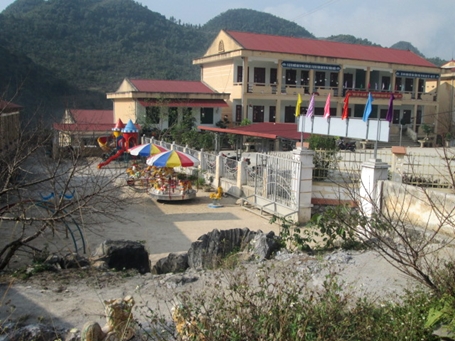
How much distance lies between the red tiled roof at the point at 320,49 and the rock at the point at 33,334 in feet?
93.6

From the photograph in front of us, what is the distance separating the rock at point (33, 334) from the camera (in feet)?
15.3

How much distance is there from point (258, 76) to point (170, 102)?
7.10 metres

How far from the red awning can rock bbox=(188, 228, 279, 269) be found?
22.0 meters

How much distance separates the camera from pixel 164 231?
40.1 ft

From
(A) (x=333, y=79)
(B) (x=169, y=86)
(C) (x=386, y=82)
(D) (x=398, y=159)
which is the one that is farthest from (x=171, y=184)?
(C) (x=386, y=82)

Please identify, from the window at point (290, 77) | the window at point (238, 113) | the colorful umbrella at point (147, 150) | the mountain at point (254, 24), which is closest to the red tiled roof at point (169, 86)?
the window at point (238, 113)

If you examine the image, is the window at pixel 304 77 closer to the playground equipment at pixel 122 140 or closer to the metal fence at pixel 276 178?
the playground equipment at pixel 122 140

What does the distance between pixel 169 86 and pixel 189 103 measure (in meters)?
2.79

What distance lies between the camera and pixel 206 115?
3241cm

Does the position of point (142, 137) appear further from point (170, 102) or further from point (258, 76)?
point (258, 76)

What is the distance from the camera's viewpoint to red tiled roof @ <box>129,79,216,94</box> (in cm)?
3180

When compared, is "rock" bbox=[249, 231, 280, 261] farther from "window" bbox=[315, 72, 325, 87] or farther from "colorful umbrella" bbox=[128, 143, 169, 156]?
"window" bbox=[315, 72, 325, 87]

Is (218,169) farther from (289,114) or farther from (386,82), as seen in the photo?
(386,82)

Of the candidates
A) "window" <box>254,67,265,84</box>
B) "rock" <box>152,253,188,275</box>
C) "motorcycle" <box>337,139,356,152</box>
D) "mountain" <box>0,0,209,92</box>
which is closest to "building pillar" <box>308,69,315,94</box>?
"window" <box>254,67,265,84</box>
